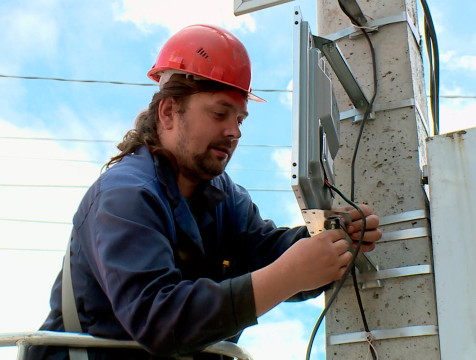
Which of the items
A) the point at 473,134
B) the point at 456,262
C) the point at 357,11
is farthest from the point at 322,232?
the point at 357,11

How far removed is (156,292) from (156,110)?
1108mm

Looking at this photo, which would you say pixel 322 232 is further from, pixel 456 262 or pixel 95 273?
pixel 95 273

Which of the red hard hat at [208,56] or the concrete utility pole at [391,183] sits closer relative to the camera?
the concrete utility pole at [391,183]

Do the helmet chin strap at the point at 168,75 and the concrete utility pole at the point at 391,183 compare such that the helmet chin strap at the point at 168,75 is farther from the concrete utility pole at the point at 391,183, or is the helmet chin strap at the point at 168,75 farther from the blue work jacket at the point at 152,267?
the concrete utility pole at the point at 391,183

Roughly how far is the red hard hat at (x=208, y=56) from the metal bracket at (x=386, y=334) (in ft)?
3.78

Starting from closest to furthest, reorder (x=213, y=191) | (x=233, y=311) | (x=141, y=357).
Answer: (x=233, y=311) < (x=141, y=357) < (x=213, y=191)

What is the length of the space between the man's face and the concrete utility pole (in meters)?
0.51

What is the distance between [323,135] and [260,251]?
0.94 meters

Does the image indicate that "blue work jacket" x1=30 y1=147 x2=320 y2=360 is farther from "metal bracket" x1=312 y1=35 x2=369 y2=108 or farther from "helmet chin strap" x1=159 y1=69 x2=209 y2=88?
"metal bracket" x1=312 y1=35 x2=369 y2=108

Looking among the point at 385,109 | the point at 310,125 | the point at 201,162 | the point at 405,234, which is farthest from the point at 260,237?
the point at 310,125

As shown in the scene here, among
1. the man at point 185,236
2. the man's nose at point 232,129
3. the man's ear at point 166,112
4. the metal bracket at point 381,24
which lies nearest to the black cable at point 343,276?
the man at point 185,236

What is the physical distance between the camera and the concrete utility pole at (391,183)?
288 cm

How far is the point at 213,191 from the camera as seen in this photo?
3250 mm

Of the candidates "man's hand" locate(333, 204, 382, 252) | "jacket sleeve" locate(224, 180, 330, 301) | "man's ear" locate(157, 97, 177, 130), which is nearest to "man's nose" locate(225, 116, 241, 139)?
"man's ear" locate(157, 97, 177, 130)
